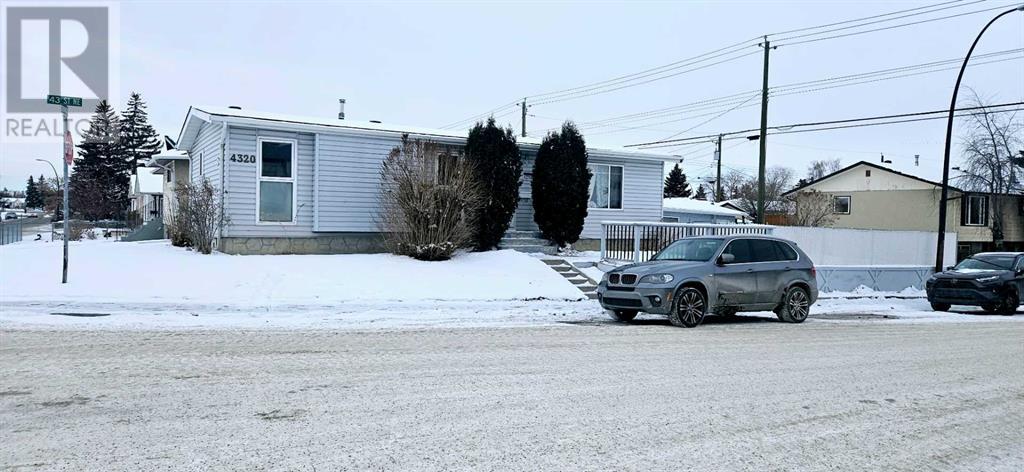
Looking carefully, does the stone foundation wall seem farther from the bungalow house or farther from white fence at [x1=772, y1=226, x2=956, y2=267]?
white fence at [x1=772, y1=226, x2=956, y2=267]

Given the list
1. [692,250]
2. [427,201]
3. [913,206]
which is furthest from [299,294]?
[913,206]

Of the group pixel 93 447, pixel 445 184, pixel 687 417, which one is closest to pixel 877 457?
pixel 687 417

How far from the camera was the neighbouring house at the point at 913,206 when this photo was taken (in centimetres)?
4009

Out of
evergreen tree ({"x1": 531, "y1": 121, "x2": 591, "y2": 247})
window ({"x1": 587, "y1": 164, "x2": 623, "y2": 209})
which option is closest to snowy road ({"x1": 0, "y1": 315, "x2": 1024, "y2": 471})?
evergreen tree ({"x1": 531, "y1": 121, "x2": 591, "y2": 247})

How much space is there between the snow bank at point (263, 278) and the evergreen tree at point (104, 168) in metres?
51.4

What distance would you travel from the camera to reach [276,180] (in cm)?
1939

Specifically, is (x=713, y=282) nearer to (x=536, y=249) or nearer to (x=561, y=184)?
(x=561, y=184)

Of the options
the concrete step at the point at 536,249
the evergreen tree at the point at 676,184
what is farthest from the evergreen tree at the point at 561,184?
the evergreen tree at the point at 676,184

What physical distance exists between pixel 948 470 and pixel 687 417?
194 cm

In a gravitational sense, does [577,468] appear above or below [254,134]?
below

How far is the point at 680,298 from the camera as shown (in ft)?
42.5

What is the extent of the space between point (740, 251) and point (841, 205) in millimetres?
34891

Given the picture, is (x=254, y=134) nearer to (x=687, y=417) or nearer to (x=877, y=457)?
(x=687, y=417)

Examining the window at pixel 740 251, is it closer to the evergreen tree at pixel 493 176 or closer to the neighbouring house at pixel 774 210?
the evergreen tree at pixel 493 176
